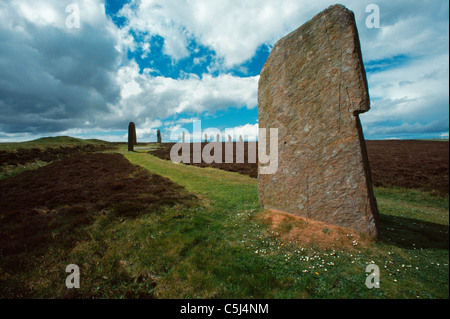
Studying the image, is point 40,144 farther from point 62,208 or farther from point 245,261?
point 245,261

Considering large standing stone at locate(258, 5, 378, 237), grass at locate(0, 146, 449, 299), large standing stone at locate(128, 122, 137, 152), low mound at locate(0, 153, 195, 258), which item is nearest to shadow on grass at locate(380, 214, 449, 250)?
grass at locate(0, 146, 449, 299)

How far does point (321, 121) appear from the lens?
18.4 feet

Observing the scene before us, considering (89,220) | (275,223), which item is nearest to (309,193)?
(275,223)

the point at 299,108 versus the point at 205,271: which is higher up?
the point at 299,108

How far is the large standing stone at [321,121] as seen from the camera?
5.05 meters

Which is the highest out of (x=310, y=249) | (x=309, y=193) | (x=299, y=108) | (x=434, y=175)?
(x=299, y=108)

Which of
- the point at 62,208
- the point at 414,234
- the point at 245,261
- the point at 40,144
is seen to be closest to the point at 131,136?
the point at 40,144

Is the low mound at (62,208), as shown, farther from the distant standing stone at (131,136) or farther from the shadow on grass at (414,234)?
the distant standing stone at (131,136)

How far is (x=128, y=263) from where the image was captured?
4.46 meters

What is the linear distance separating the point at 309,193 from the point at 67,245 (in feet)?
23.6

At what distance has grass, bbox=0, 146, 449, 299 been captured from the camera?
141 inches

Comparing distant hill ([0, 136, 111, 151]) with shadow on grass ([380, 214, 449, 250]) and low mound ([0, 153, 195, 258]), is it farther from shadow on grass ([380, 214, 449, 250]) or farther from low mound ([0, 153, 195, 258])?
shadow on grass ([380, 214, 449, 250])

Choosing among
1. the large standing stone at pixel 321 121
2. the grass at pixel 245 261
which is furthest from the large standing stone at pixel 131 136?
the large standing stone at pixel 321 121

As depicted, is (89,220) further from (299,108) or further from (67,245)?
(299,108)
